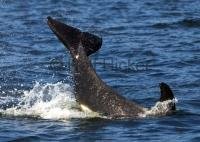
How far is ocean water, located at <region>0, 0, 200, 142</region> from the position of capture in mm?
14219

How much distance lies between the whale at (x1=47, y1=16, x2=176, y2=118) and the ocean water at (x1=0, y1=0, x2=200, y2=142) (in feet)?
0.81

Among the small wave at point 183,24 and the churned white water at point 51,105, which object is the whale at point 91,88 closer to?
the churned white water at point 51,105

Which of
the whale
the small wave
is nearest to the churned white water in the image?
the whale

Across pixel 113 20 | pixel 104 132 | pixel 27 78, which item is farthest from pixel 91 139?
pixel 113 20

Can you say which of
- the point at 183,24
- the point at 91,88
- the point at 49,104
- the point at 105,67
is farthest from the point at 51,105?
the point at 183,24

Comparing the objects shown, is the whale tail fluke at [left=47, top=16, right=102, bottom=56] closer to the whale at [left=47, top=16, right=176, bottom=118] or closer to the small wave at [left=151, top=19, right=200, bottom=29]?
the whale at [left=47, top=16, right=176, bottom=118]

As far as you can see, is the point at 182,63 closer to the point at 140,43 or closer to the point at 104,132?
the point at 140,43

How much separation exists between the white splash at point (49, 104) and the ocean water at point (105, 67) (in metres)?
0.02

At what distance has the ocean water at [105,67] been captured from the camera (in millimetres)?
14219

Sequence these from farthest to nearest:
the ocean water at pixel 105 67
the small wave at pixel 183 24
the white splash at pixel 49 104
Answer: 1. the small wave at pixel 183 24
2. the white splash at pixel 49 104
3. the ocean water at pixel 105 67

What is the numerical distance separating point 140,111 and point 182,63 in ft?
18.2

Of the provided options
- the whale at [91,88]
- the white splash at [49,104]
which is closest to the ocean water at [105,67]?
the white splash at [49,104]

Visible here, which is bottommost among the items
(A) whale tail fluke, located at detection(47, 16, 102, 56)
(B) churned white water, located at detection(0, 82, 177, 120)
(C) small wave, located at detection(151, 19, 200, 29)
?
(B) churned white water, located at detection(0, 82, 177, 120)

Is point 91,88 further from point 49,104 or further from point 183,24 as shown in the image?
point 183,24
